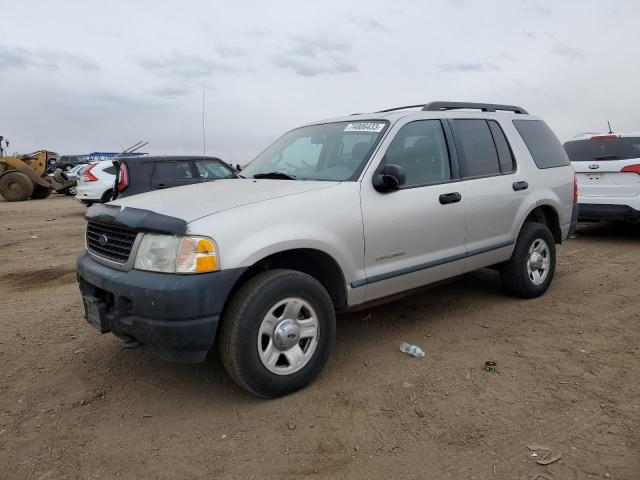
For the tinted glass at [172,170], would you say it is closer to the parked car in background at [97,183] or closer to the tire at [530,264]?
the parked car in background at [97,183]

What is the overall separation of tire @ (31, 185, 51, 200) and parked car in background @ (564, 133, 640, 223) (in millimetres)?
21153

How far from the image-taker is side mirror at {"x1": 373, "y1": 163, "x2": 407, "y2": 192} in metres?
3.57

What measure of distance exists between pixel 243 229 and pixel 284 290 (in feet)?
1.45

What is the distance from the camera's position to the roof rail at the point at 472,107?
177 inches

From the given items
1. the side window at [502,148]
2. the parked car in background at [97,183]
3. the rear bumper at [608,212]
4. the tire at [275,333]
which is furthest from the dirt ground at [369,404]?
the parked car in background at [97,183]

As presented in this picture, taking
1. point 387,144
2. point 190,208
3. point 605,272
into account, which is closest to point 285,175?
point 387,144

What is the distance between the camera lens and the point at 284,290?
10.2 feet

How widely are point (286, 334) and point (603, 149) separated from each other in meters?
6.92

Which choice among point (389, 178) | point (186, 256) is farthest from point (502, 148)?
point (186, 256)

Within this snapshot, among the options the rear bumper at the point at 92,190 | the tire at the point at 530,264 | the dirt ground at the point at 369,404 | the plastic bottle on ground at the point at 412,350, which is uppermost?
the rear bumper at the point at 92,190

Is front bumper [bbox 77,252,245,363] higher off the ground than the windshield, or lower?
lower

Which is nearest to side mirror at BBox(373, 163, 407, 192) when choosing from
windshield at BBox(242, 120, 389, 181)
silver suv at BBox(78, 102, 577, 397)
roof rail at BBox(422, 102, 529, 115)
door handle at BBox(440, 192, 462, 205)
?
silver suv at BBox(78, 102, 577, 397)

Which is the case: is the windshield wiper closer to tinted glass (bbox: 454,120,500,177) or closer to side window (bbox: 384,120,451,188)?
side window (bbox: 384,120,451,188)

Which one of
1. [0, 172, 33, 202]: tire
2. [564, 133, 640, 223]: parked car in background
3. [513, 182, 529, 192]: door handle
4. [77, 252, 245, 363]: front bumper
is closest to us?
[77, 252, 245, 363]: front bumper
